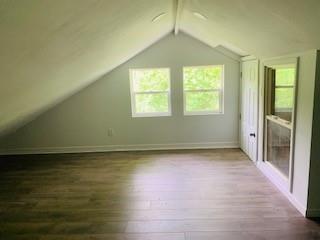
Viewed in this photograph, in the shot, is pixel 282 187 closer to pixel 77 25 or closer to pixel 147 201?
pixel 147 201

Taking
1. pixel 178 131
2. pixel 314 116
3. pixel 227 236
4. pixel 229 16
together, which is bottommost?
pixel 227 236

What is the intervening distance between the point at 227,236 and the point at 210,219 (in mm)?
289

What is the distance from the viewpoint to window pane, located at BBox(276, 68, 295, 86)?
2768 millimetres

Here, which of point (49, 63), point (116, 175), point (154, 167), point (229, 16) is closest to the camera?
point (49, 63)

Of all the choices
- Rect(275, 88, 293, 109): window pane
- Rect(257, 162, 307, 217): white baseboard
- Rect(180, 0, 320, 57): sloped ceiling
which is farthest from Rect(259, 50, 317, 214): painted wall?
Rect(275, 88, 293, 109): window pane

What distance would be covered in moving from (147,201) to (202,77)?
2.78 metres

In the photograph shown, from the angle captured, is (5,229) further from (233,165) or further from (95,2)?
(233,165)

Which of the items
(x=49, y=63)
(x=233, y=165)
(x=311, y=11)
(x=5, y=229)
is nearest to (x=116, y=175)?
(x=5, y=229)

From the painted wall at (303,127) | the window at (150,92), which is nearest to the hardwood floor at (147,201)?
the painted wall at (303,127)

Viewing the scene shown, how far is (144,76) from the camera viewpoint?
4812mm

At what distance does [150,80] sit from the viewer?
15.8 feet

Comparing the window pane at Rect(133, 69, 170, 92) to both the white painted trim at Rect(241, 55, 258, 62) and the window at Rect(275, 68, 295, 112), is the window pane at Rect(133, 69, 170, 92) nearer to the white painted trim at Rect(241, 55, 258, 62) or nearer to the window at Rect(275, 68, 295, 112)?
the white painted trim at Rect(241, 55, 258, 62)

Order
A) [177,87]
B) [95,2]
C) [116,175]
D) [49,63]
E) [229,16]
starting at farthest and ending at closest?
[177,87], [116,175], [229,16], [49,63], [95,2]

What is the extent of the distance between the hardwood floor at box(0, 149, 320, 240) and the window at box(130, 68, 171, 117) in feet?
3.37
